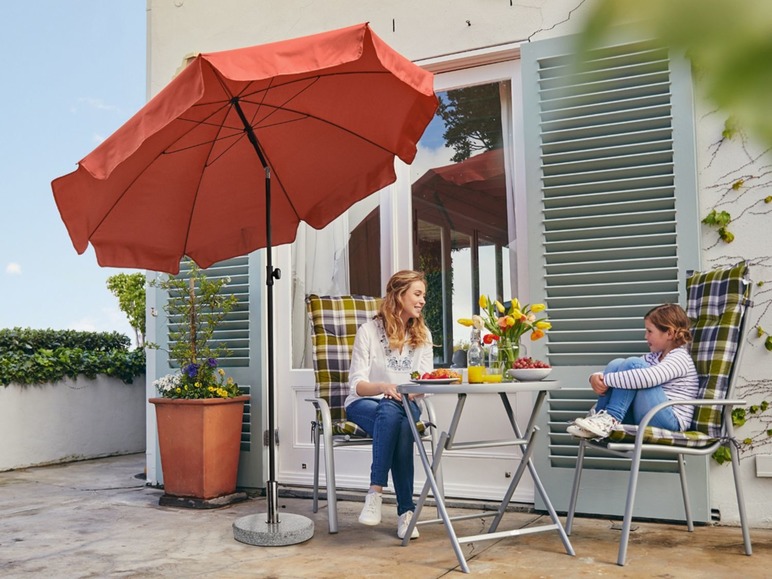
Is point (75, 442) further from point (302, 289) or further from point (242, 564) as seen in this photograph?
point (242, 564)

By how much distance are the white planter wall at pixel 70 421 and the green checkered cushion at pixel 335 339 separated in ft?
11.5

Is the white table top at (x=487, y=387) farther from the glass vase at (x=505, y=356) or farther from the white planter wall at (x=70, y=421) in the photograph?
the white planter wall at (x=70, y=421)

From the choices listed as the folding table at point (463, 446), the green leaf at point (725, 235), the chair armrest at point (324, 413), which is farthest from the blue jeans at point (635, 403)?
the chair armrest at point (324, 413)

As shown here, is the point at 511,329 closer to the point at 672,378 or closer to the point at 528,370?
the point at 528,370

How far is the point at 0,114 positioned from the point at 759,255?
13.1 m

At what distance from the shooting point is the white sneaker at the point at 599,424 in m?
2.88

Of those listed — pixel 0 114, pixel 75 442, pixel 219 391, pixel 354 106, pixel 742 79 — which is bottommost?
pixel 75 442

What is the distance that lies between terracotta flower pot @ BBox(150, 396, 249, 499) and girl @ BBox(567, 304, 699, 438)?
2.01 m

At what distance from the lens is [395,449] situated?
3217mm

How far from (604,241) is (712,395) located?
37.5 inches

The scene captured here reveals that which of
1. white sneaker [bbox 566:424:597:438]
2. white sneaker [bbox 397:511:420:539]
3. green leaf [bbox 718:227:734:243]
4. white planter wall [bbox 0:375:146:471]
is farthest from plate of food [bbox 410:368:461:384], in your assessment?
white planter wall [bbox 0:375:146:471]

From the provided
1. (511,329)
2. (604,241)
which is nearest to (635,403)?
(511,329)

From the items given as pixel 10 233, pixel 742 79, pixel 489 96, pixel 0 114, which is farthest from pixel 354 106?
pixel 0 114

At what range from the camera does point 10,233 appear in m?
11.9
